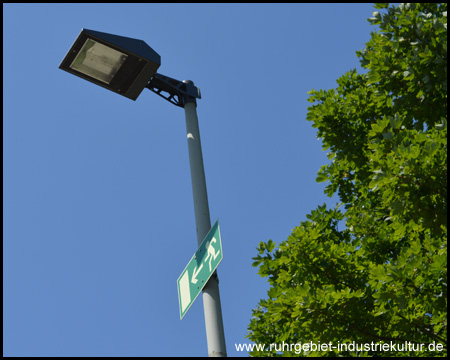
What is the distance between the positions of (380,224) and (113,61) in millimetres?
5196

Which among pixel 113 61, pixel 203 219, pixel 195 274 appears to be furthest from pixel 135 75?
pixel 195 274

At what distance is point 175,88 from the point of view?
20.8 feet

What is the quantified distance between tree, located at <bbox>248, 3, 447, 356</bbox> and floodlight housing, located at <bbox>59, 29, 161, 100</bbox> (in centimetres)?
301

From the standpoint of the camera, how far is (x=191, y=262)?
16.9 feet

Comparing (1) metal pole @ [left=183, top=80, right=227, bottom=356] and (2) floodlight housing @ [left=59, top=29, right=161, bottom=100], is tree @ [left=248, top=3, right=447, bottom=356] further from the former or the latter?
(2) floodlight housing @ [left=59, top=29, right=161, bottom=100]

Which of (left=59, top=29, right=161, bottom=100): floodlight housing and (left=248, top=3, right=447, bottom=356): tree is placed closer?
(left=59, top=29, right=161, bottom=100): floodlight housing

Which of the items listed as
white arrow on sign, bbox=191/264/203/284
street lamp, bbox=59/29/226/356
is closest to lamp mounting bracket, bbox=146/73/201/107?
street lamp, bbox=59/29/226/356

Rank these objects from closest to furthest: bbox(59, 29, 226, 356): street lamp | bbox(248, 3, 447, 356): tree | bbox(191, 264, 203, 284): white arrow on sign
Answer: bbox(191, 264, 203, 284): white arrow on sign < bbox(59, 29, 226, 356): street lamp < bbox(248, 3, 447, 356): tree

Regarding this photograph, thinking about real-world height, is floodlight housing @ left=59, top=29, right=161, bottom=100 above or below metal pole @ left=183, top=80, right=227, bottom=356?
above

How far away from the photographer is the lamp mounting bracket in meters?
6.33

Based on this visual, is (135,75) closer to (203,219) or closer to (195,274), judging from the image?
(203,219)

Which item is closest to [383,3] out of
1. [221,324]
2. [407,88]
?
[407,88]

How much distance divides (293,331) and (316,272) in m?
0.87

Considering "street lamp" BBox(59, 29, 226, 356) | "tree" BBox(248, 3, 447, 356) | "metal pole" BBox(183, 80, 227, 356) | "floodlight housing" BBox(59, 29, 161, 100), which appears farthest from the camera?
"tree" BBox(248, 3, 447, 356)
